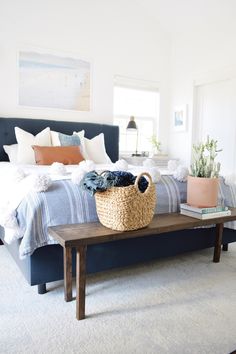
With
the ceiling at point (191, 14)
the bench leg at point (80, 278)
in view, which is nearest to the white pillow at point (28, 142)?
the bench leg at point (80, 278)

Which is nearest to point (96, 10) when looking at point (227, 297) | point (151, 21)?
point (151, 21)

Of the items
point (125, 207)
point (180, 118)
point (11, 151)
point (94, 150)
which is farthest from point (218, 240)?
point (180, 118)

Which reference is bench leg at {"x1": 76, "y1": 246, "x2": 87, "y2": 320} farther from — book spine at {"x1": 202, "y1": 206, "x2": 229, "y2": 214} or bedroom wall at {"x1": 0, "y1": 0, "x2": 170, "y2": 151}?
bedroom wall at {"x1": 0, "y1": 0, "x2": 170, "y2": 151}

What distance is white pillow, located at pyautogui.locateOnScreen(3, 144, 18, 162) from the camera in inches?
143

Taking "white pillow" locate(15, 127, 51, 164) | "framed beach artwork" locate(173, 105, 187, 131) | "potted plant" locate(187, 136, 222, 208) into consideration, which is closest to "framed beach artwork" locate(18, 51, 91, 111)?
"white pillow" locate(15, 127, 51, 164)

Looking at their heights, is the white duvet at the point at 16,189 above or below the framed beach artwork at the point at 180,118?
below

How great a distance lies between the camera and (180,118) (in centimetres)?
512

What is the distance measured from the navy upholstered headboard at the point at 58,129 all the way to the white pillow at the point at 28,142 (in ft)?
0.49

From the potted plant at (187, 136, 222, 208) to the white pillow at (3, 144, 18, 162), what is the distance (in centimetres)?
228

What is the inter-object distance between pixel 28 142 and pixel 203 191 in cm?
232

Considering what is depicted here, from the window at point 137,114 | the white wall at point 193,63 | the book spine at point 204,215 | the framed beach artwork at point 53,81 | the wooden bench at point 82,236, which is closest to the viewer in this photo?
the wooden bench at point 82,236

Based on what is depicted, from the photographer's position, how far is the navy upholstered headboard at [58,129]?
12.6ft

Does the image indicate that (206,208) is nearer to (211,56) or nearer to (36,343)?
(36,343)

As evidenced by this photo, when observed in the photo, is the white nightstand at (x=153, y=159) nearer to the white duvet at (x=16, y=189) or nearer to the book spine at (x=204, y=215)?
the white duvet at (x=16, y=189)
